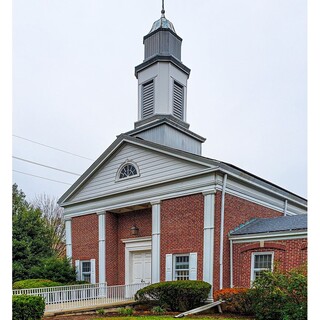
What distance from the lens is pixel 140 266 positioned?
1652 cm

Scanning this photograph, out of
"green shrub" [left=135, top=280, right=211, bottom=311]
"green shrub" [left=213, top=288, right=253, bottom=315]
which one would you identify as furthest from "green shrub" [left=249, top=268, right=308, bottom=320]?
"green shrub" [left=135, top=280, right=211, bottom=311]

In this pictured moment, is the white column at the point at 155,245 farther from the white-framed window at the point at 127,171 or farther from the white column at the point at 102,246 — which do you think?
the white column at the point at 102,246

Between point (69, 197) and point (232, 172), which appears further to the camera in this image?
point (69, 197)

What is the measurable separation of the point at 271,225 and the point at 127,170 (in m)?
6.96

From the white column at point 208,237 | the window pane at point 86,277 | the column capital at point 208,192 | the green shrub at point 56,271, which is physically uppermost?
the column capital at point 208,192

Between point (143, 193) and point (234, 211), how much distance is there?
4.10m

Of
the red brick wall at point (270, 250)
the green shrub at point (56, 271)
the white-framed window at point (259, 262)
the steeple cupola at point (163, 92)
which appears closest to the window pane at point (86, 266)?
the green shrub at point (56, 271)

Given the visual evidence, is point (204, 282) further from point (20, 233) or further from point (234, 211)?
point (20, 233)

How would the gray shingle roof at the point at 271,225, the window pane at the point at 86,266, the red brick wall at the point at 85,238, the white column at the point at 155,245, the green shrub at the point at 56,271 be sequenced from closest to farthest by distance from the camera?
the gray shingle roof at the point at 271,225, the white column at the point at 155,245, the green shrub at the point at 56,271, the red brick wall at the point at 85,238, the window pane at the point at 86,266

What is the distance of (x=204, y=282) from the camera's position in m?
12.3

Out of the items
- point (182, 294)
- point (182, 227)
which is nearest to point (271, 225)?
point (182, 227)

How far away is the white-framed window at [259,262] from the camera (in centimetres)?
A: 1261

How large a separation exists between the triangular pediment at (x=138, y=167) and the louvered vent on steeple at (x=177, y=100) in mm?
3548
